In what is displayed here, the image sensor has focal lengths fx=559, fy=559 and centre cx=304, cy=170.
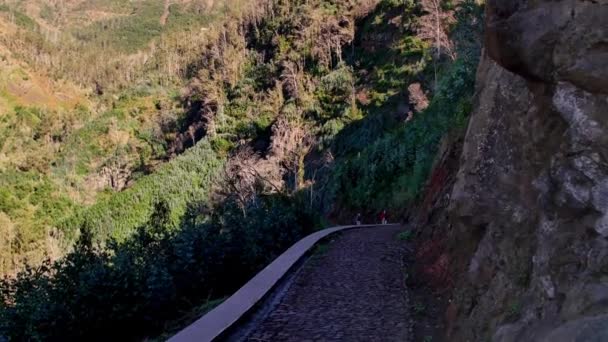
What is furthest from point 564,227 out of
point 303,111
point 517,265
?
point 303,111

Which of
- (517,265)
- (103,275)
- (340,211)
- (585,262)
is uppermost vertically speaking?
(585,262)

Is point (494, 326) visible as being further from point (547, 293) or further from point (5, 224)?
point (5, 224)

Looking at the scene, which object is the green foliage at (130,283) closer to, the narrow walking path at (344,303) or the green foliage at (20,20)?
the narrow walking path at (344,303)

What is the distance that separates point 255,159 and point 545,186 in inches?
1703

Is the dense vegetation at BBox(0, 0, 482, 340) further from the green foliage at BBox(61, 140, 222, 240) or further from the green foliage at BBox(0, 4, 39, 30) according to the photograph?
the green foliage at BBox(0, 4, 39, 30)

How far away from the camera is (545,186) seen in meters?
3.58

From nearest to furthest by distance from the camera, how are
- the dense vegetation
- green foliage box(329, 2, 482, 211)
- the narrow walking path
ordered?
the narrow walking path → the dense vegetation → green foliage box(329, 2, 482, 211)

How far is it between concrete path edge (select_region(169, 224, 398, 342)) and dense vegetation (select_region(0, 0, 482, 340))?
3.92ft

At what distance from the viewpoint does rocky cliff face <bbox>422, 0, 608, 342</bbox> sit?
2.99 metres

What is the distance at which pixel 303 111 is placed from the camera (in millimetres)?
48688

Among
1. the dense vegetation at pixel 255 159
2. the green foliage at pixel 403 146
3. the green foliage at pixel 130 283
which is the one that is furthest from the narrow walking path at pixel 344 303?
the green foliage at pixel 403 146

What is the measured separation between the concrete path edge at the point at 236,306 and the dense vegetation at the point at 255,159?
119cm

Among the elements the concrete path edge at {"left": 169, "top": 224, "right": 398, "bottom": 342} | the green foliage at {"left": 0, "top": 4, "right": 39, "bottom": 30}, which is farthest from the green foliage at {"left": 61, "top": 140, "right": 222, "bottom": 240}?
the green foliage at {"left": 0, "top": 4, "right": 39, "bottom": 30}

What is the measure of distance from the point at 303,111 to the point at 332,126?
540cm
